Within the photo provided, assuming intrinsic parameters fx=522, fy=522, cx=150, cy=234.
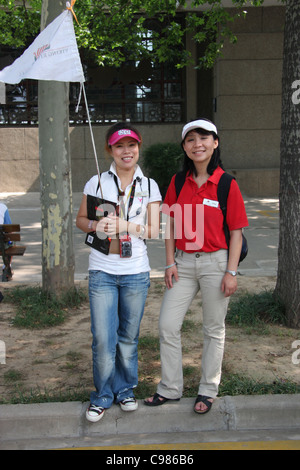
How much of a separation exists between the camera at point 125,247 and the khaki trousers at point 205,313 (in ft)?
1.24

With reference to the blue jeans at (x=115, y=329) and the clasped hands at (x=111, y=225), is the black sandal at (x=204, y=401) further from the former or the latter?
the clasped hands at (x=111, y=225)

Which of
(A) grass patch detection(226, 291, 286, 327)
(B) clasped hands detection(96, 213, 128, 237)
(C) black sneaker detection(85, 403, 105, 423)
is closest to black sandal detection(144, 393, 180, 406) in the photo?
(C) black sneaker detection(85, 403, 105, 423)

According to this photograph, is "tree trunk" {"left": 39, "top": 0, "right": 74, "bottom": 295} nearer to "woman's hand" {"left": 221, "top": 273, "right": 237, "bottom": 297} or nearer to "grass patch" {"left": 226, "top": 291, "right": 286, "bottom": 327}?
"grass patch" {"left": 226, "top": 291, "right": 286, "bottom": 327}

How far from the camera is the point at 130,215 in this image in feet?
11.1

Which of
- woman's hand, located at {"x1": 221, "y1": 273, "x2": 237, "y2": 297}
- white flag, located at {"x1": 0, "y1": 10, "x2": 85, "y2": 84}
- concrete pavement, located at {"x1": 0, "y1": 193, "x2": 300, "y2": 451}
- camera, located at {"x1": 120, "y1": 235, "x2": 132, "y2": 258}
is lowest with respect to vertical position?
concrete pavement, located at {"x1": 0, "y1": 193, "x2": 300, "y2": 451}

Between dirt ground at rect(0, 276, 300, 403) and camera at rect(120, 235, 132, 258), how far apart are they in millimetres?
1196

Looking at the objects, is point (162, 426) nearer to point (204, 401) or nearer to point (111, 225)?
point (204, 401)

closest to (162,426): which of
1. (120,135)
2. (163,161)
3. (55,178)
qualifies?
(120,135)

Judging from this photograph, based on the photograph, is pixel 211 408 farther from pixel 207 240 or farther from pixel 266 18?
pixel 266 18

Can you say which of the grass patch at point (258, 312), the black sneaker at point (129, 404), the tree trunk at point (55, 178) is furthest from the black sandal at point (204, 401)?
the tree trunk at point (55, 178)

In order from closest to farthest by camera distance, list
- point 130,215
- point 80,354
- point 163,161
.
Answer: point 130,215
point 80,354
point 163,161

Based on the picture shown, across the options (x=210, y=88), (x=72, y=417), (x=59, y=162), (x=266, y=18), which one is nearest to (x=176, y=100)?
(x=210, y=88)

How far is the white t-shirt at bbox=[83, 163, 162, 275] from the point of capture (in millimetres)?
3281

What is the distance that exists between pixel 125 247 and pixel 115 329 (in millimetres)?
540
